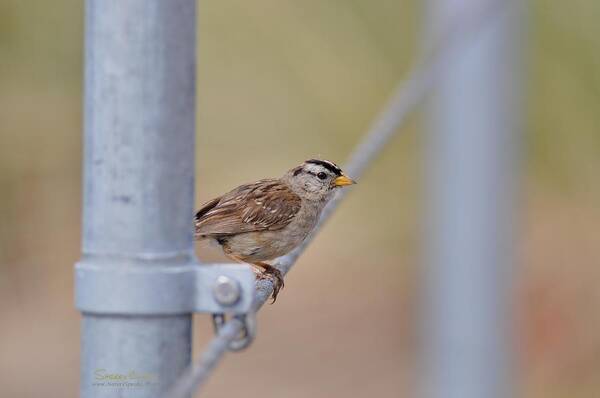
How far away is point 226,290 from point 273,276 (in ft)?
7.52

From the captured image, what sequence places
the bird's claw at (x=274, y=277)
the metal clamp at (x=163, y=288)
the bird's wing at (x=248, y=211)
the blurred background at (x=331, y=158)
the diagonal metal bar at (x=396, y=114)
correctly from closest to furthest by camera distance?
the metal clamp at (x=163, y=288) → the diagonal metal bar at (x=396, y=114) → the bird's claw at (x=274, y=277) → the bird's wing at (x=248, y=211) → the blurred background at (x=331, y=158)

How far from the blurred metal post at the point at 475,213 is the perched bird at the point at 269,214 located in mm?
655

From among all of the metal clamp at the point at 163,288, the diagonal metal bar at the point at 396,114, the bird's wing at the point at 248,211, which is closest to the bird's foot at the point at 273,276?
the bird's wing at the point at 248,211

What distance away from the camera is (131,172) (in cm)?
177

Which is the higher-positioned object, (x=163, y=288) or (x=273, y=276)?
(x=163, y=288)

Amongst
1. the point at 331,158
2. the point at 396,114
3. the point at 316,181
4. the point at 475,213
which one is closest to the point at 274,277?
the point at 316,181

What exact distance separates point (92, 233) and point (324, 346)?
6909 mm

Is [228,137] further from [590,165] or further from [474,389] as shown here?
[474,389]

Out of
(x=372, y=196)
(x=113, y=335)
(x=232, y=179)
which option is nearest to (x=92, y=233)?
(x=113, y=335)

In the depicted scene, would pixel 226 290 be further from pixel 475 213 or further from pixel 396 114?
pixel 475 213

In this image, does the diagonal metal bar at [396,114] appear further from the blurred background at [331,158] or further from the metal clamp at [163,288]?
the blurred background at [331,158]

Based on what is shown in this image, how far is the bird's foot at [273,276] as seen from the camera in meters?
3.99

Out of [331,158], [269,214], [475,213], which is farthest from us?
[331,158]

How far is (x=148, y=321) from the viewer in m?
1.76
